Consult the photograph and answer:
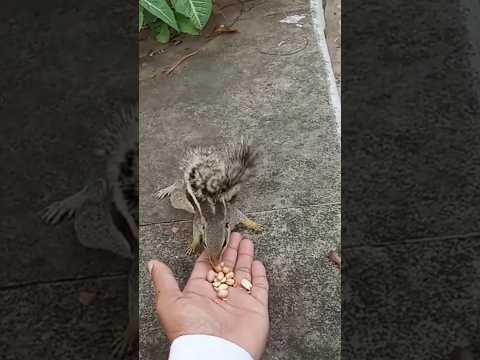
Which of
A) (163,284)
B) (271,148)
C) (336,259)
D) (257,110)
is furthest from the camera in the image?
(257,110)

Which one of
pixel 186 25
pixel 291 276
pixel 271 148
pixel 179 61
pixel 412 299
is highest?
pixel 186 25

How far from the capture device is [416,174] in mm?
2205

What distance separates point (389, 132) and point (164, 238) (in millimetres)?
998

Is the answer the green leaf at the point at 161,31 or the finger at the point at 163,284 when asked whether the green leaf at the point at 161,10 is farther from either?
the finger at the point at 163,284

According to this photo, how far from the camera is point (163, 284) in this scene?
168 cm

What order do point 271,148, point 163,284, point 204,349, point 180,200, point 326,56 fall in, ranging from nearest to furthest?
1. point 204,349
2. point 163,284
3. point 180,200
4. point 271,148
5. point 326,56

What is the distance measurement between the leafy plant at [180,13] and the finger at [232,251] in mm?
1177

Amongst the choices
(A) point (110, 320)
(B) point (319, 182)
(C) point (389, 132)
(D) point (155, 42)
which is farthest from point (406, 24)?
(A) point (110, 320)

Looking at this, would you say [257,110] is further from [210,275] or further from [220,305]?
[220,305]

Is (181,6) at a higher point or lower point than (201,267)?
higher

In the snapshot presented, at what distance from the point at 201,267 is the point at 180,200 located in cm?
31

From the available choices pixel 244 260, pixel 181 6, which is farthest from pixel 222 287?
pixel 181 6

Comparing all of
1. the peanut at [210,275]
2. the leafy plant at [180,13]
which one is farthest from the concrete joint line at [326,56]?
the peanut at [210,275]

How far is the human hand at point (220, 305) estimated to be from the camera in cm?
156
